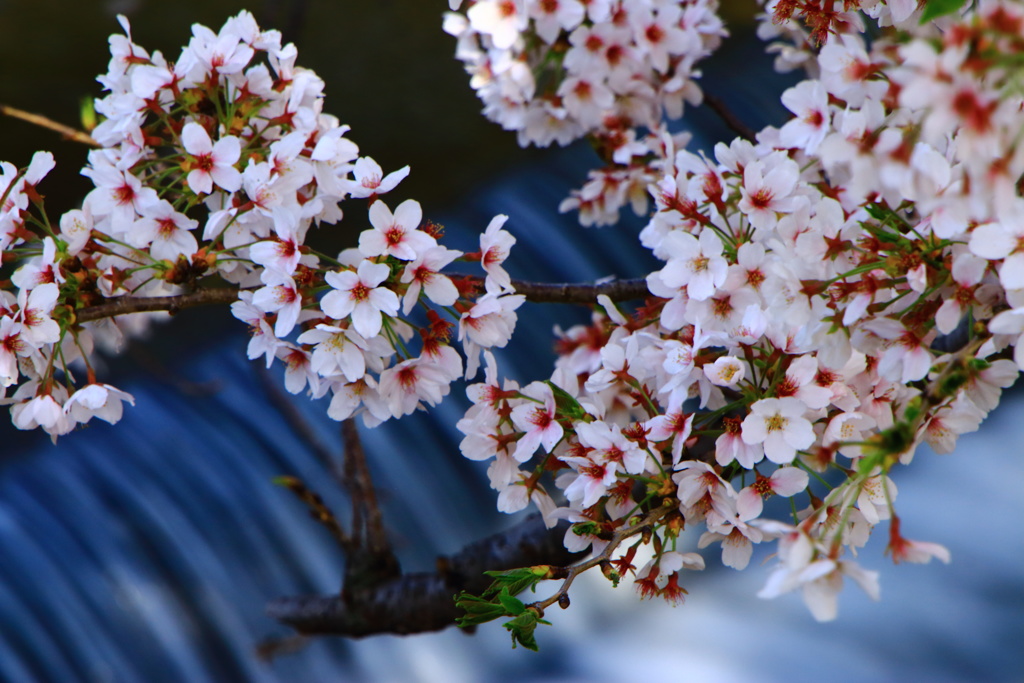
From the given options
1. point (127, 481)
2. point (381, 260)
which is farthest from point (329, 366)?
point (127, 481)

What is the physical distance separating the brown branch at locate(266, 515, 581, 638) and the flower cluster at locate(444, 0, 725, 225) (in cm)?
61

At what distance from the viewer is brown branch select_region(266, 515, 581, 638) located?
4.09ft

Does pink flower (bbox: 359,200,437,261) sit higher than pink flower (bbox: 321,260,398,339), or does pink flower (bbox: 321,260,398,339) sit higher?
pink flower (bbox: 359,200,437,261)

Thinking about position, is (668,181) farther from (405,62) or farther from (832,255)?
(405,62)

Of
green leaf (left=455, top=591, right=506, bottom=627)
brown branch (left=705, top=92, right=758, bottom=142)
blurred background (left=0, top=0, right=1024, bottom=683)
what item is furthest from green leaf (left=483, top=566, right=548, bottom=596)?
blurred background (left=0, top=0, right=1024, bottom=683)

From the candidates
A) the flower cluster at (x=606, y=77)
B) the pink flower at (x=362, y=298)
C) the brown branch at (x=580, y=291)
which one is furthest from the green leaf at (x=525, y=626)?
the flower cluster at (x=606, y=77)

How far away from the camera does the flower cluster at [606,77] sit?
4.68 ft

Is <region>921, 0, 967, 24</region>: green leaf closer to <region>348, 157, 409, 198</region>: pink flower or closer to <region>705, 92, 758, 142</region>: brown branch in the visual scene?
<region>348, 157, 409, 198</region>: pink flower

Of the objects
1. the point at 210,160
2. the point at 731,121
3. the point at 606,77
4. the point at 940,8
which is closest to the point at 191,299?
the point at 210,160

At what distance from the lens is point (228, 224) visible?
0.93m

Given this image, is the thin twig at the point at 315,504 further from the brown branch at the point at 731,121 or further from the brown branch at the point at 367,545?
the brown branch at the point at 731,121

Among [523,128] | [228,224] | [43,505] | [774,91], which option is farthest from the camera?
[774,91]

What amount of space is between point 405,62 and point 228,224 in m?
3.29

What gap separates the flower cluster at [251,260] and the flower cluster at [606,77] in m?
0.52
